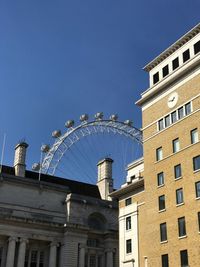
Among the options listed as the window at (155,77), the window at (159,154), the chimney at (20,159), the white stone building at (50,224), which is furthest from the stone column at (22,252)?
the window at (155,77)

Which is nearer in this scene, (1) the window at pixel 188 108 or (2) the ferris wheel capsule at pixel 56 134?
(1) the window at pixel 188 108

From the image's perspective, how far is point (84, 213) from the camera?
8625cm

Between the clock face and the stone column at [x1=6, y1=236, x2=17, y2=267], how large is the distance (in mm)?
39109

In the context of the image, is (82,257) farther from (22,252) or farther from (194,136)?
(194,136)

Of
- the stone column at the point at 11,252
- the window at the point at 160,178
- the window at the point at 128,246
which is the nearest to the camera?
the window at the point at 160,178

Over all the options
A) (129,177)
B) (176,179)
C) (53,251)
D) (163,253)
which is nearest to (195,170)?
(176,179)

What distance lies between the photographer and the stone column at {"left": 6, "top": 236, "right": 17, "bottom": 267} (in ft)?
244

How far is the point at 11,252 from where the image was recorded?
75.4 m

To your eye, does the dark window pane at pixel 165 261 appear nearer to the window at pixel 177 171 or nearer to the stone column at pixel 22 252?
the window at pixel 177 171

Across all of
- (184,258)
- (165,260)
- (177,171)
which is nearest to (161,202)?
(177,171)

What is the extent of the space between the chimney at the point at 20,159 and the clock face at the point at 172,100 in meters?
41.4

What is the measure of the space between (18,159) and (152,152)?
39.4 meters

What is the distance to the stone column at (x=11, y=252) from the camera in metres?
74.4

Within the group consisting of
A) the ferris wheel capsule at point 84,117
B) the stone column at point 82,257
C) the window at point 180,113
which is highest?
the ferris wheel capsule at point 84,117
